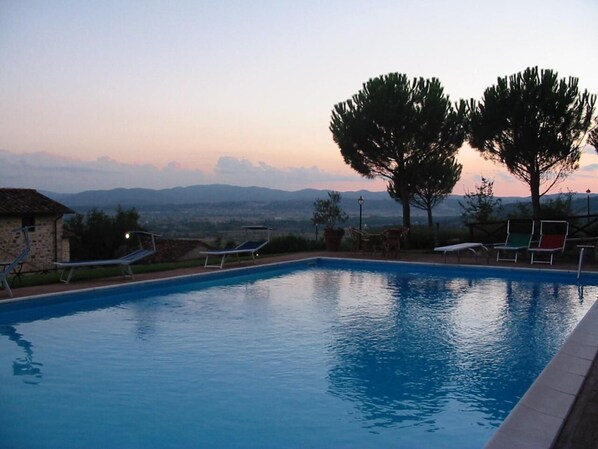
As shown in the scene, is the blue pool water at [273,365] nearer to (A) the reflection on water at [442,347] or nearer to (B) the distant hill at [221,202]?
(A) the reflection on water at [442,347]

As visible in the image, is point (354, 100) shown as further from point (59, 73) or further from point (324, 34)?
point (59, 73)

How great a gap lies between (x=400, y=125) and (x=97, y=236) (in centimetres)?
2524

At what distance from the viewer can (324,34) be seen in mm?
12336

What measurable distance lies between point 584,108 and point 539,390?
13.7 metres

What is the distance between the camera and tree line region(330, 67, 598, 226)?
47.1ft

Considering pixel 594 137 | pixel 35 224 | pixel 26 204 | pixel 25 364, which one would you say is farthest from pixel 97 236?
pixel 25 364

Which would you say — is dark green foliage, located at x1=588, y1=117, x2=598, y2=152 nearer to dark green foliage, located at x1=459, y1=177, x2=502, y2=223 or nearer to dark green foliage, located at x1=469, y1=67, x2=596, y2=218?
dark green foliage, located at x1=469, y1=67, x2=596, y2=218

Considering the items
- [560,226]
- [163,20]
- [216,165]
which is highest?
[163,20]

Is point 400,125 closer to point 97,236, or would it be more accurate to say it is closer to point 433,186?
point 433,186

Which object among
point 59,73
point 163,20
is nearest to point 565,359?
point 163,20

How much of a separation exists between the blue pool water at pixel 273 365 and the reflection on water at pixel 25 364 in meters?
0.03

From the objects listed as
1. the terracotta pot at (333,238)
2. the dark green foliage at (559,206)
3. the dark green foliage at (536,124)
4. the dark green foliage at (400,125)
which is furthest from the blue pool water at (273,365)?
the dark green foliage at (400,125)

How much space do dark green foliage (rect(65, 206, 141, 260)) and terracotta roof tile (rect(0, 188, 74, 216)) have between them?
33.5ft

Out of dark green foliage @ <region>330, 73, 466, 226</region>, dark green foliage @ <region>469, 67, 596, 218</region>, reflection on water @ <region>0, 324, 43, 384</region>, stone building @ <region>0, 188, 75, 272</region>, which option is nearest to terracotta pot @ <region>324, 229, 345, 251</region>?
dark green foliage @ <region>330, 73, 466, 226</region>
